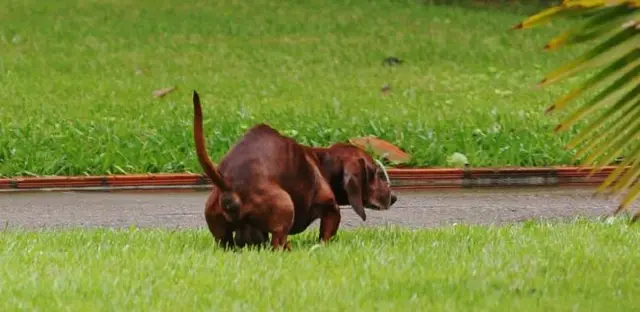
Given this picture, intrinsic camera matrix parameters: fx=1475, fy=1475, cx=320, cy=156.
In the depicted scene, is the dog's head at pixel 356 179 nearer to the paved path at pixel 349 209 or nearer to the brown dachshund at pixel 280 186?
the brown dachshund at pixel 280 186

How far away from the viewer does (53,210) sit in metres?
9.95

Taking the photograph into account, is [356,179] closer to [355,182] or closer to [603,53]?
[355,182]

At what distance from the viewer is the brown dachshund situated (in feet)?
22.1

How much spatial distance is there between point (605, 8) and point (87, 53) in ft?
44.5

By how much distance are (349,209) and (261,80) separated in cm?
599

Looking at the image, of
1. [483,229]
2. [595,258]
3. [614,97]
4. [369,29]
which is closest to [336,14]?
[369,29]

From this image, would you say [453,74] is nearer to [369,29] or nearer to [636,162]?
[369,29]

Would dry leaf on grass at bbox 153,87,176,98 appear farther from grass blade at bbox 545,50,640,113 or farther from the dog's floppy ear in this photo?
grass blade at bbox 545,50,640,113

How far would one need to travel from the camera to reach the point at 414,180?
11.1m

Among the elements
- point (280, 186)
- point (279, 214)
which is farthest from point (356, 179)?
point (279, 214)

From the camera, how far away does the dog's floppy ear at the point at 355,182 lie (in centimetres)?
736

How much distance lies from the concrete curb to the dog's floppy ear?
11.4 feet

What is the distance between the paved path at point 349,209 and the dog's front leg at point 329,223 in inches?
71.4

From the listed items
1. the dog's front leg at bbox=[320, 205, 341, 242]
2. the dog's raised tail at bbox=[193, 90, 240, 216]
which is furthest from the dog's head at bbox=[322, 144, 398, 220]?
the dog's raised tail at bbox=[193, 90, 240, 216]
